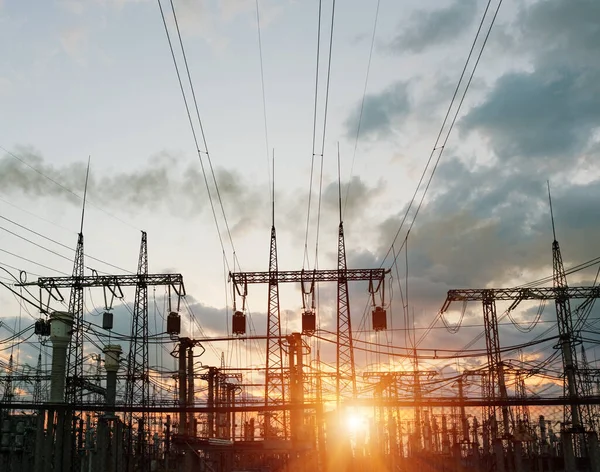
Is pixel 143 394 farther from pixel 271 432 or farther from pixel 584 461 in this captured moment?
pixel 584 461

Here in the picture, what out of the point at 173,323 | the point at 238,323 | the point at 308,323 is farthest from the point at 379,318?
the point at 173,323

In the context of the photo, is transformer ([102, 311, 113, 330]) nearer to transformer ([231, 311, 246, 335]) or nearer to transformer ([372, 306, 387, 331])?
transformer ([231, 311, 246, 335])

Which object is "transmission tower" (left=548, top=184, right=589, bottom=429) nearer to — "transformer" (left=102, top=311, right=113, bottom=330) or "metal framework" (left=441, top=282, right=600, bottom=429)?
"metal framework" (left=441, top=282, right=600, bottom=429)

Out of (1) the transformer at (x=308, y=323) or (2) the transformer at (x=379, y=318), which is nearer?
(2) the transformer at (x=379, y=318)

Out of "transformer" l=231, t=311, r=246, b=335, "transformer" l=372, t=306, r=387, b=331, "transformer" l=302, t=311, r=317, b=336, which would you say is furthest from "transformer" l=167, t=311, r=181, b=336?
"transformer" l=372, t=306, r=387, b=331

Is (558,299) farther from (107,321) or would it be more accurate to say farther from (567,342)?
(107,321)

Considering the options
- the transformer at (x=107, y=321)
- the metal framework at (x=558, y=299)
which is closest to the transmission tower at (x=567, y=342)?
the metal framework at (x=558, y=299)

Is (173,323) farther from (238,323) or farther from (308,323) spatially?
(308,323)

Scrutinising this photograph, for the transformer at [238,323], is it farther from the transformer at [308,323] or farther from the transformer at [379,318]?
the transformer at [379,318]

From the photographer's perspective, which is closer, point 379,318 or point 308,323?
point 379,318

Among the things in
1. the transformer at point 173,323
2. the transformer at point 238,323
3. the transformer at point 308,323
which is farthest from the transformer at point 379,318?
the transformer at point 173,323

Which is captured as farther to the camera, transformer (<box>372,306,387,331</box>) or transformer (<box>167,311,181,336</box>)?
transformer (<box>167,311,181,336</box>)

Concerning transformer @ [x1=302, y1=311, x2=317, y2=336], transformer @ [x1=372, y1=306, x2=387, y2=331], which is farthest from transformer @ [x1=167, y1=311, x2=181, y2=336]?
transformer @ [x1=372, y1=306, x2=387, y2=331]

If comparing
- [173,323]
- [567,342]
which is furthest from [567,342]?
[173,323]
